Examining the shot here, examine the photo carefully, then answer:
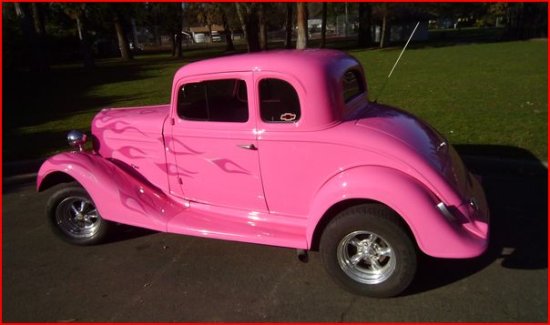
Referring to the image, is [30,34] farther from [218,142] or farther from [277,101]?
[277,101]

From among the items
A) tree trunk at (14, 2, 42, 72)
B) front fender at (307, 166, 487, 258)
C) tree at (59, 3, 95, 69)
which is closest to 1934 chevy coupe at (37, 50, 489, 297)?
front fender at (307, 166, 487, 258)

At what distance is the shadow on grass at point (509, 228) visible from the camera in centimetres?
352

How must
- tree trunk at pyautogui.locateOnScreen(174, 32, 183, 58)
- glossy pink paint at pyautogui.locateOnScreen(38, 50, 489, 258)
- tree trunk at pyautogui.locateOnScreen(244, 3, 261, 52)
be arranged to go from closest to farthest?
glossy pink paint at pyautogui.locateOnScreen(38, 50, 489, 258)
tree trunk at pyautogui.locateOnScreen(244, 3, 261, 52)
tree trunk at pyautogui.locateOnScreen(174, 32, 183, 58)

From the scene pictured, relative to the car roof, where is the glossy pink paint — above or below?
below

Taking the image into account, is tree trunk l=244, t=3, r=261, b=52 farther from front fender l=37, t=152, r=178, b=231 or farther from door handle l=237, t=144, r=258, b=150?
door handle l=237, t=144, r=258, b=150

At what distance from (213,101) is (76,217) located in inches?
73.8

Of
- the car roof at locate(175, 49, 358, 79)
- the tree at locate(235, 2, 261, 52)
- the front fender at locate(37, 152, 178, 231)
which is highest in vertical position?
the tree at locate(235, 2, 261, 52)

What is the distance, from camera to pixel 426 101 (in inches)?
381

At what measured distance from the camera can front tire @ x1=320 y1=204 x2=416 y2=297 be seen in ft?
10.3

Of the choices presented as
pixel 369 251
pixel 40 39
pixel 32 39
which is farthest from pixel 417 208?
pixel 40 39

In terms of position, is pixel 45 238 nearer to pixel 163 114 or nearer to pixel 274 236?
pixel 163 114

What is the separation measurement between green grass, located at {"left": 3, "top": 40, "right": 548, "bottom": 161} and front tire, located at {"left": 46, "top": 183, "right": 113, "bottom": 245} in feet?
10.6

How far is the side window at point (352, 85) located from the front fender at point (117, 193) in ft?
6.17

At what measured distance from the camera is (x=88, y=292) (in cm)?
358
